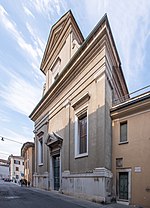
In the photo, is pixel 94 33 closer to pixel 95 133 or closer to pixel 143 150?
pixel 95 133

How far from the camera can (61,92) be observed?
22.3 meters

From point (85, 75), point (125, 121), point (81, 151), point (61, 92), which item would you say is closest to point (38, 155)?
point (61, 92)

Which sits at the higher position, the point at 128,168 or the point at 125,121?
the point at 125,121

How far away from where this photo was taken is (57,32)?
86.1 ft

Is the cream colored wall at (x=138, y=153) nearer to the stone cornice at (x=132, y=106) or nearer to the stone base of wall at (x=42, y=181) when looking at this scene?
the stone cornice at (x=132, y=106)

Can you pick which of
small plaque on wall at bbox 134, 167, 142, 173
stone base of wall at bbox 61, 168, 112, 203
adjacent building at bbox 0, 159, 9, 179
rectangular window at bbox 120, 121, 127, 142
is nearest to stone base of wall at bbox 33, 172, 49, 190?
stone base of wall at bbox 61, 168, 112, 203

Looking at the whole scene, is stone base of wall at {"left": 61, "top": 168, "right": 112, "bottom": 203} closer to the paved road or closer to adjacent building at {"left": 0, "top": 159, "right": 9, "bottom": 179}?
the paved road

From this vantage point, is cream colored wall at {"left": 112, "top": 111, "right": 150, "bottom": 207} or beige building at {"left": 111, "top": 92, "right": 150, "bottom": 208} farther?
beige building at {"left": 111, "top": 92, "right": 150, "bottom": 208}

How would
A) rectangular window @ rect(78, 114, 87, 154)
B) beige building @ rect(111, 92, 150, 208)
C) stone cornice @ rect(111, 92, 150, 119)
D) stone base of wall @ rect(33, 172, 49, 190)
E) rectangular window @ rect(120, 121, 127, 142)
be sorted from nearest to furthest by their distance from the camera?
beige building @ rect(111, 92, 150, 208) < stone cornice @ rect(111, 92, 150, 119) < rectangular window @ rect(120, 121, 127, 142) < rectangular window @ rect(78, 114, 87, 154) < stone base of wall @ rect(33, 172, 49, 190)

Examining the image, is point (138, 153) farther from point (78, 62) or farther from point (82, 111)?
point (78, 62)

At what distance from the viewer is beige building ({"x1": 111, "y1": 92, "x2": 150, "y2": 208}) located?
1291 cm

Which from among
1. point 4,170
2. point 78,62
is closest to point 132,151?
point 78,62

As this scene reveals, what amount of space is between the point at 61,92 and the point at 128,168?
33.7 ft

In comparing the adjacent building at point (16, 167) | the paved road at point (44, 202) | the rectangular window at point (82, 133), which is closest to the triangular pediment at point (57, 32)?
the rectangular window at point (82, 133)
